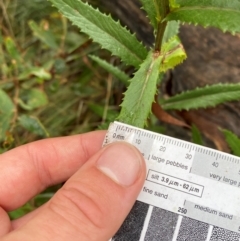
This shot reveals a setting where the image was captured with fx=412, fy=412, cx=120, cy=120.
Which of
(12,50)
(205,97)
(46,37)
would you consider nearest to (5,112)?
(12,50)

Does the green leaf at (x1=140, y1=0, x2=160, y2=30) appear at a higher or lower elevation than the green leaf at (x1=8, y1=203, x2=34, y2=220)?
higher

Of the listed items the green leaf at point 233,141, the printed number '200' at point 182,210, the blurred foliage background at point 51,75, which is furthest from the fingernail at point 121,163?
the blurred foliage background at point 51,75

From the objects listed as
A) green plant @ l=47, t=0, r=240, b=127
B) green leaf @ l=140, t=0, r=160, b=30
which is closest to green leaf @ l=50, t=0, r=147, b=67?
green plant @ l=47, t=0, r=240, b=127

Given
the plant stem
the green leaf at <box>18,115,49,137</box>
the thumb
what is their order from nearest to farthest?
the thumb < the plant stem < the green leaf at <box>18,115,49,137</box>

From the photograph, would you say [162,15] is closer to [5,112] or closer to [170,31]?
Result: [170,31]

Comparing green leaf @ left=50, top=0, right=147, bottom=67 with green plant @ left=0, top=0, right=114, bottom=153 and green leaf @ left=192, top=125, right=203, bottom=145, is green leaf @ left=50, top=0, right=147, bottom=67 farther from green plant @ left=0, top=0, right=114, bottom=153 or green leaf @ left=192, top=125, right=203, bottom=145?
green plant @ left=0, top=0, right=114, bottom=153

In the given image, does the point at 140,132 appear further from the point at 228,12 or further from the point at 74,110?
the point at 74,110

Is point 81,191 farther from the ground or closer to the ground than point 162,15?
closer to the ground

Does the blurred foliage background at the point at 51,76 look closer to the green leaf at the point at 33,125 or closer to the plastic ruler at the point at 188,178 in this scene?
the green leaf at the point at 33,125

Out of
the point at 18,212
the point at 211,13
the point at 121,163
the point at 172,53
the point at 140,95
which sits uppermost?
the point at 211,13
